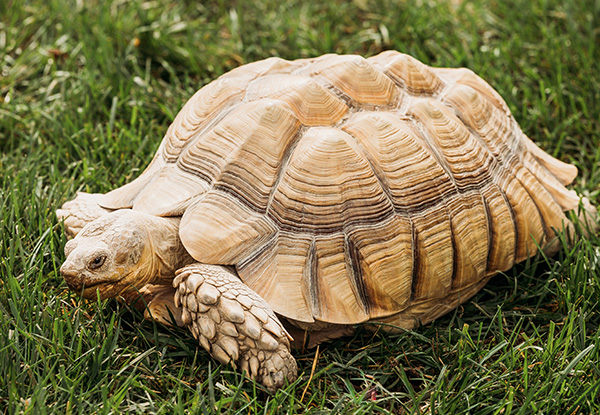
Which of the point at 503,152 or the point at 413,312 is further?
the point at 503,152

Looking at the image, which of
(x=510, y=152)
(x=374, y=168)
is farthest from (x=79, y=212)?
(x=510, y=152)

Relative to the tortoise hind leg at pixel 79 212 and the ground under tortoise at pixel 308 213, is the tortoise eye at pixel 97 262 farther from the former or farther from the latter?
the tortoise hind leg at pixel 79 212

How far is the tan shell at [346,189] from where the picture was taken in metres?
2.45

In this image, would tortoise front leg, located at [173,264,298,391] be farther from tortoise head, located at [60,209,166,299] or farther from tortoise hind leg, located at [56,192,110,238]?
tortoise hind leg, located at [56,192,110,238]

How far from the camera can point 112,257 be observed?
2.37 meters

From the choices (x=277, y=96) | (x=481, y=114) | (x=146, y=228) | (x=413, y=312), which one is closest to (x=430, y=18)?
(x=481, y=114)

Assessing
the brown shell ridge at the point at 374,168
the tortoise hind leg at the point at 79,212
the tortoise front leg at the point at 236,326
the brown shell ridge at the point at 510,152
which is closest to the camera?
the tortoise front leg at the point at 236,326

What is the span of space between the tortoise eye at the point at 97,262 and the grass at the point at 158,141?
8.9 inches

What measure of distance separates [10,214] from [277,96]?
1.34 m

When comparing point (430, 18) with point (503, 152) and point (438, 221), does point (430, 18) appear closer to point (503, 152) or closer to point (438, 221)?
point (503, 152)

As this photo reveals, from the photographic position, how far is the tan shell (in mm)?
2453

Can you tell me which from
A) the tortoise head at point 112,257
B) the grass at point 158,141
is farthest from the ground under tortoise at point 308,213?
the grass at point 158,141

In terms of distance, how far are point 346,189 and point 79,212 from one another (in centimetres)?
120

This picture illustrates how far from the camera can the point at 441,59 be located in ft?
14.4
